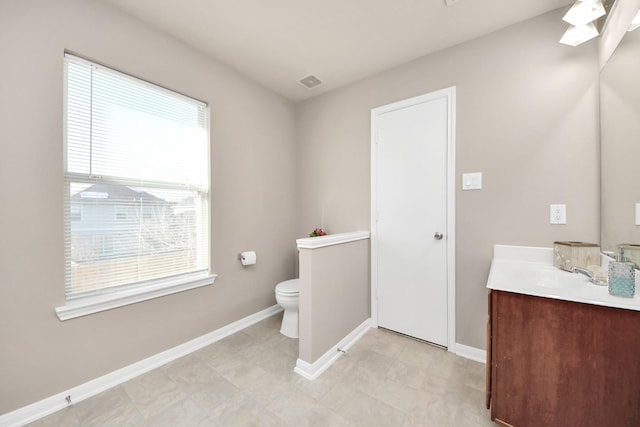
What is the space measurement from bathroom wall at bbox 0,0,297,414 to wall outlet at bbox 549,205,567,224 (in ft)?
8.06

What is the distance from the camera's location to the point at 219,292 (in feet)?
7.23

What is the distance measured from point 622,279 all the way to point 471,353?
1188mm

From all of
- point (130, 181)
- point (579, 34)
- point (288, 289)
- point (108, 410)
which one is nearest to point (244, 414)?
point (108, 410)

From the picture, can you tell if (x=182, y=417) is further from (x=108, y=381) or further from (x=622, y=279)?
(x=622, y=279)

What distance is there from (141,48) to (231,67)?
0.73 metres

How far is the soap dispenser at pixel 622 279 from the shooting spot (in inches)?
39.0

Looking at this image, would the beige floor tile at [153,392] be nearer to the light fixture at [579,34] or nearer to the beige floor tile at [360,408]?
the beige floor tile at [360,408]

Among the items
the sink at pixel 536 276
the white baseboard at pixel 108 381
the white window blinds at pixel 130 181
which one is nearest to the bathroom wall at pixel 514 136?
the sink at pixel 536 276

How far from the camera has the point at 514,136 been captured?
1733 millimetres

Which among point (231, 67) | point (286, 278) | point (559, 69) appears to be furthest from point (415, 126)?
point (286, 278)

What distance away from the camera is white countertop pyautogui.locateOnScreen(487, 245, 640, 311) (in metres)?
0.99

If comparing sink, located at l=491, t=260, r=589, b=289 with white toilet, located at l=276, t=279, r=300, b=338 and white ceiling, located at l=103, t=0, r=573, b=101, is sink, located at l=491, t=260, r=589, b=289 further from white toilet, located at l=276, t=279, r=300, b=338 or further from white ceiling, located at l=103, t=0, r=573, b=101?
white ceiling, located at l=103, t=0, r=573, b=101

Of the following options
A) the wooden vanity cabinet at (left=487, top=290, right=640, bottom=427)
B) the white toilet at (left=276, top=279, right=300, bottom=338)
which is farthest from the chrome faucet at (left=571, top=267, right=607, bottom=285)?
the white toilet at (left=276, top=279, right=300, bottom=338)

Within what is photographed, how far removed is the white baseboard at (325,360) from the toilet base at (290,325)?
43cm
